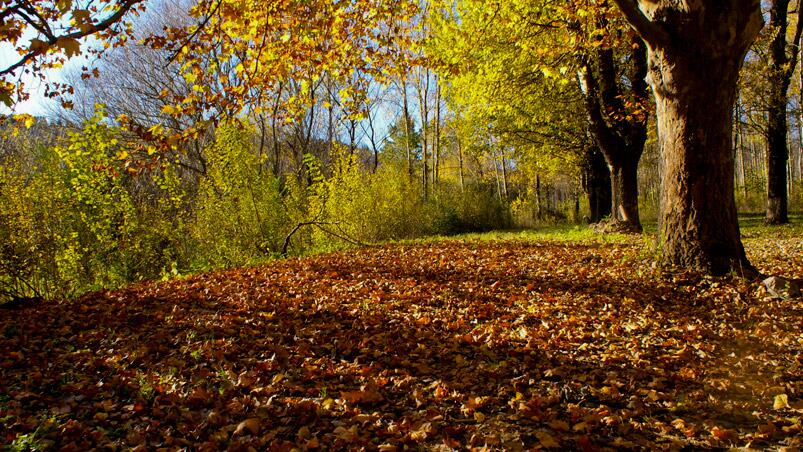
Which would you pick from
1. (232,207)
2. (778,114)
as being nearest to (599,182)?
(778,114)

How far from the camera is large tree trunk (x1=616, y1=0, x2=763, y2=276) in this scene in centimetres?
504

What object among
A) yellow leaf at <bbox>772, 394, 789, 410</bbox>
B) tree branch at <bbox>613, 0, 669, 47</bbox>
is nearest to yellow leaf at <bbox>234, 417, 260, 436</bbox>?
yellow leaf at <bbox>772, 394, 789, 410</bbox>

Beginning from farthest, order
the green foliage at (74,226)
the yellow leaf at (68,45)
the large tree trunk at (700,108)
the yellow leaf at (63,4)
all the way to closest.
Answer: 1. the green foliage at (74,226)
2. the large tree trunk at (700,108)
3. the yellow leaf at (63,4)
4. the yellow leaf at (68,45)

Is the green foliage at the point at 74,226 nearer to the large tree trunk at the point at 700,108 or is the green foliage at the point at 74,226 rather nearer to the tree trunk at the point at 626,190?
the large tree trunk at the point at 700,108

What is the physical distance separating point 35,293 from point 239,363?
5.25 m

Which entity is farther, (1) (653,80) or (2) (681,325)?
(1) (653,80)

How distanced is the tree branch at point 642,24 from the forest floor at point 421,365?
2877 millimetres

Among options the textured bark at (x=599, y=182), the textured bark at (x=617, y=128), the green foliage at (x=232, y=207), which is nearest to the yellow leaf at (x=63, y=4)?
the green foliage at (x=232, y=207)

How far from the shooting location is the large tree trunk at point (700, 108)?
16.5 feet

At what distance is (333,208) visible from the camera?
39.0 feet

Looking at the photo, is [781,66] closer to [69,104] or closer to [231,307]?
[231,307]

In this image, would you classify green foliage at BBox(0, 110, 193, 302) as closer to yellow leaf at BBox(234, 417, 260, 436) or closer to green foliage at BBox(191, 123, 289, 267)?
green foliage at BBox(191, 123, 289, 267)

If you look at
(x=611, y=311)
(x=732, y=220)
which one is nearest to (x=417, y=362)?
(x=611, y=311)

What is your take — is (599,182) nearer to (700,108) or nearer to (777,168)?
(777,168)
